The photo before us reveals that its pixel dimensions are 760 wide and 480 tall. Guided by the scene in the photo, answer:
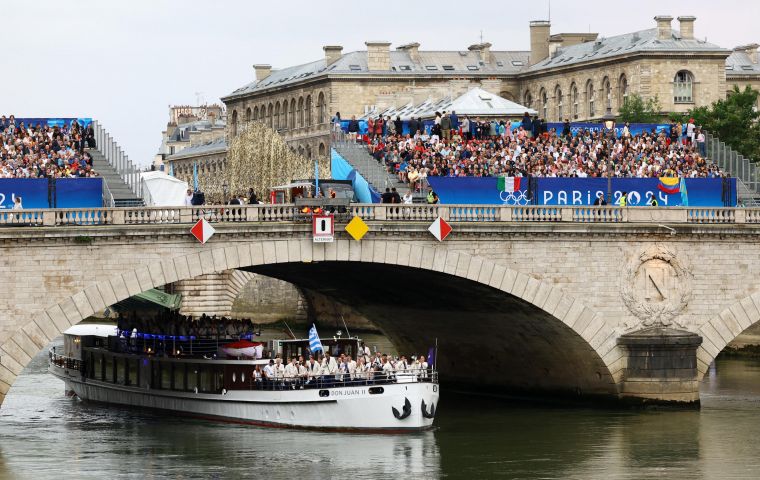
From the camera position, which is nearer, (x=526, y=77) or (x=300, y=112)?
(x=526, y=77)

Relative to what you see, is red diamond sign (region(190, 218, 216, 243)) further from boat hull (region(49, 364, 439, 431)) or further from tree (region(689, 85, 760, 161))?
tree (region(689, 85, 760, 161))

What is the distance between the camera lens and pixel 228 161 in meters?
159

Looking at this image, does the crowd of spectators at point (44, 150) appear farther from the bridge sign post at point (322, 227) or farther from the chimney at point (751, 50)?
the chimney at point (751, 50)

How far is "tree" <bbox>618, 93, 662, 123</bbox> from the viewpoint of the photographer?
134 metres

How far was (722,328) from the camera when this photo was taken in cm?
7481

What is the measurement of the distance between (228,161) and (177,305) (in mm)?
32415

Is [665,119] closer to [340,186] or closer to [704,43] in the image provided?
[704,43]

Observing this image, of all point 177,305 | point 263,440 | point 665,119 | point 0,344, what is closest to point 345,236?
point 263,440

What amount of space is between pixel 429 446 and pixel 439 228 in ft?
25.3

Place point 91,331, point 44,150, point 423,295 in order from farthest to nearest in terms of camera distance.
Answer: point 91,331, point 423,295, point 44,150

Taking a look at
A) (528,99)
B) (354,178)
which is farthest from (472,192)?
(528,99)

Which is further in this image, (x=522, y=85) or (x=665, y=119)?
(x=522, y=85)

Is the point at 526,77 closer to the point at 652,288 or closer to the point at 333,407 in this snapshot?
the point at 652,288

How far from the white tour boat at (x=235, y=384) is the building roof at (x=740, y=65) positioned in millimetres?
87726
